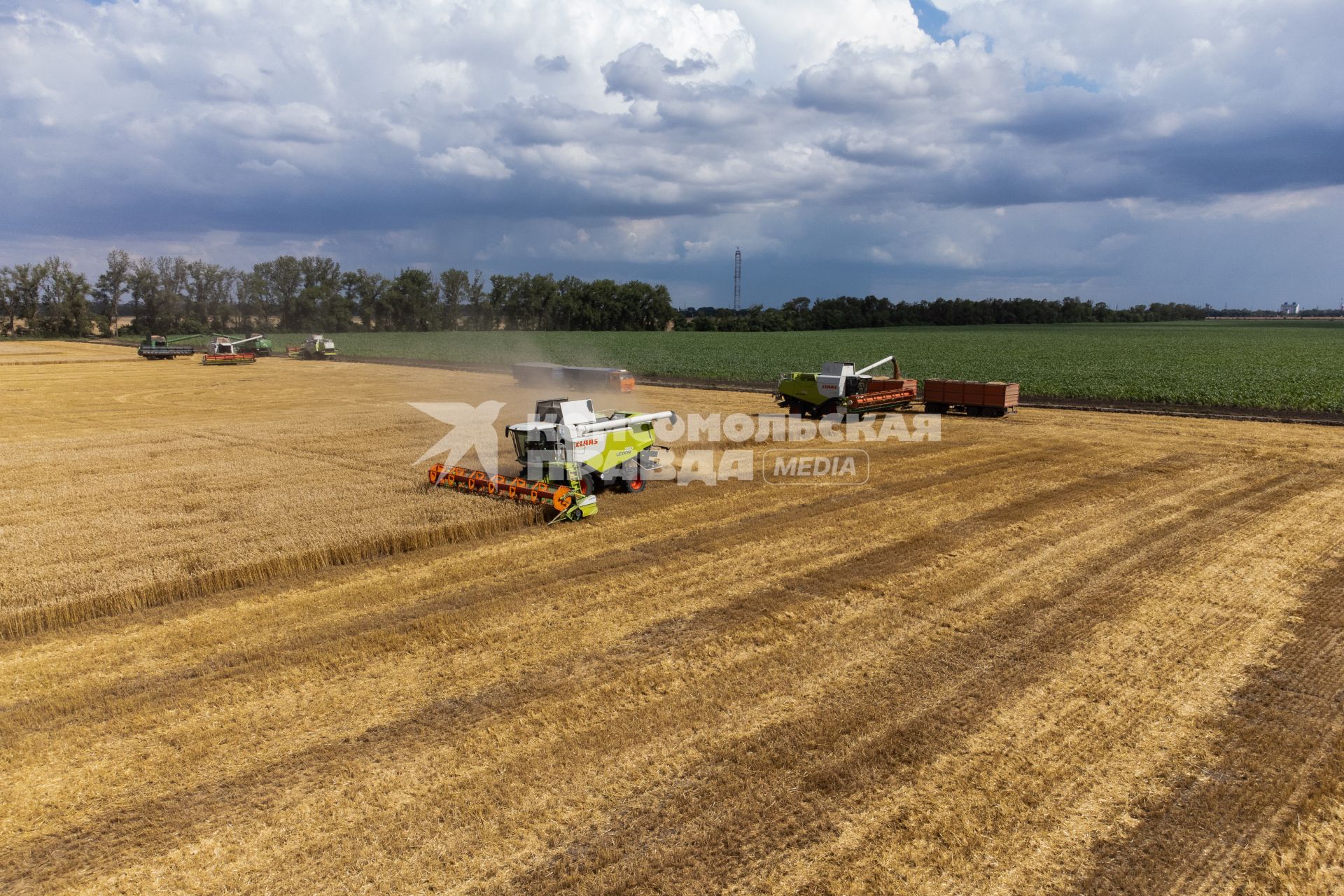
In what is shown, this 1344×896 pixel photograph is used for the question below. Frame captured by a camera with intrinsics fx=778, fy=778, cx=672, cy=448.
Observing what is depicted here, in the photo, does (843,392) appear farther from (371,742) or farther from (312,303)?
(312,303)

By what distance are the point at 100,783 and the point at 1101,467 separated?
1906 centimetres

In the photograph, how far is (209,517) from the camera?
44.1 ft

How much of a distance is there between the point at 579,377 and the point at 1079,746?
2998 cm

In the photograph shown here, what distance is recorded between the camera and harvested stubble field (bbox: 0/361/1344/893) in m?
5.34

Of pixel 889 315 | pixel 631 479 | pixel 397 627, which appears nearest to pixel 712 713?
pixel 397 627

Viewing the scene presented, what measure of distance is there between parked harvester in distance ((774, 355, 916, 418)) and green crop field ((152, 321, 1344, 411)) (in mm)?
10803

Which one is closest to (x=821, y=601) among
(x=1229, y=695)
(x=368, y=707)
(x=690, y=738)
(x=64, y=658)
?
(x=690, y=738)

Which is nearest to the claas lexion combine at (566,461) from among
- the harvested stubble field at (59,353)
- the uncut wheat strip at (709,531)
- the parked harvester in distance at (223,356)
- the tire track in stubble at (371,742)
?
the uncut wheat strip at (709,531)

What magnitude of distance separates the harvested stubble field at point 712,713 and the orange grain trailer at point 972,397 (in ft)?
42.0

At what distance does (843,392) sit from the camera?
25141mm

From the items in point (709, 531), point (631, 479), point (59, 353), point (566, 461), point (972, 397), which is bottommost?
point (709, 531)

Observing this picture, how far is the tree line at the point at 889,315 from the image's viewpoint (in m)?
127

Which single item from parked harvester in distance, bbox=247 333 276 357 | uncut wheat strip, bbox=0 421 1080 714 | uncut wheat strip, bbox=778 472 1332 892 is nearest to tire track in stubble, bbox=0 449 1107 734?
uncut wheat strip, bbox=0 421 1080 714

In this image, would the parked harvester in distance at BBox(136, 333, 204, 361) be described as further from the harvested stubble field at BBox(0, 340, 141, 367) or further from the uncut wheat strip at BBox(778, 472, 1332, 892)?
the uncut wheat strip at BBox(778, 472, 1332, 892)
